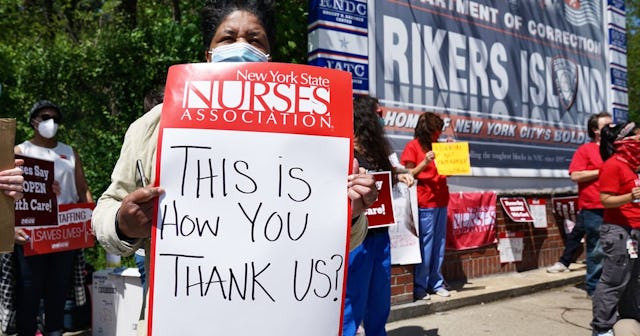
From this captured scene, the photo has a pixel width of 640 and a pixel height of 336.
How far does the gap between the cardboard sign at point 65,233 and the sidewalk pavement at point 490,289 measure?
2.91 metres

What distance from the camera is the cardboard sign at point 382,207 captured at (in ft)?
12.1

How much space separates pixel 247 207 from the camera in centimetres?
149

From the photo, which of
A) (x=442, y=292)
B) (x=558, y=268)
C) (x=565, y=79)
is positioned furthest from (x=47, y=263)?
(x=565, y=79)

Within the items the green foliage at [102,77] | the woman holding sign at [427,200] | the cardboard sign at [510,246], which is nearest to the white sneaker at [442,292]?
the woman holding sign at [427,200]

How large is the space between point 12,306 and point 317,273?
3596 mm

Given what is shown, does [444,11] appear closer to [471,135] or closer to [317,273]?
[471,135]

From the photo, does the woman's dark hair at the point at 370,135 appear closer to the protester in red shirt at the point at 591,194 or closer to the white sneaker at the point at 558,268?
the protester in red shirt at the point at 591,194

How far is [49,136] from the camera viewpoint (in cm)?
432

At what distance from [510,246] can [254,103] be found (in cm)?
657

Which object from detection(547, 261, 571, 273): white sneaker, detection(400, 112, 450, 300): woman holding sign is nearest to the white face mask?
detection(400, 112, 450, 300): woman holding sign

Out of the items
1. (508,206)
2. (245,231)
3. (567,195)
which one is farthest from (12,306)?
(567,195)

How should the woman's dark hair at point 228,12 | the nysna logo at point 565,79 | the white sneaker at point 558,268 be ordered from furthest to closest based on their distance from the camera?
1. the nysna logo at point 565,79
2. the white sneaker at point 558,268
3. the woman's dark hair at point 228,12

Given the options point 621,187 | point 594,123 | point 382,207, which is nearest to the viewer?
point 382,207

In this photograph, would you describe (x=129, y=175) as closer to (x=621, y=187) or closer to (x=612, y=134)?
(x=621, y=187)
